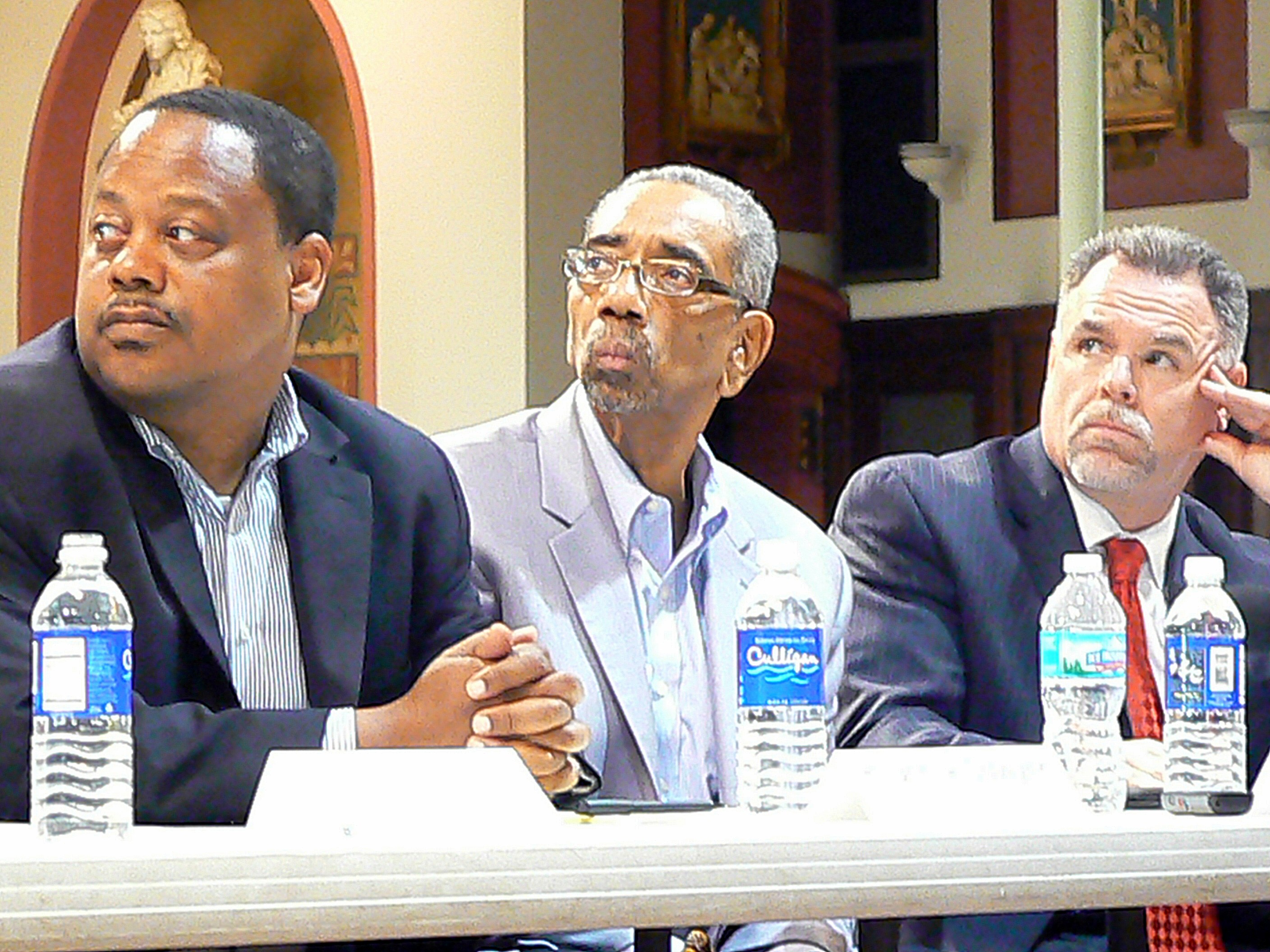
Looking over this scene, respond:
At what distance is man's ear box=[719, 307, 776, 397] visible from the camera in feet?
9.99

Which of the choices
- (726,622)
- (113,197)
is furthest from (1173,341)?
(113,197)

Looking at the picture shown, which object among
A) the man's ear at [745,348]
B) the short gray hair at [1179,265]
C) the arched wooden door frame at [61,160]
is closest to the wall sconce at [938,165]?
the arched wooden door frame at [61,160]

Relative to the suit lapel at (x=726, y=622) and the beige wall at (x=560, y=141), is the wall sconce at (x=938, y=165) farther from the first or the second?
the suit lapel at (x=726, y=622)

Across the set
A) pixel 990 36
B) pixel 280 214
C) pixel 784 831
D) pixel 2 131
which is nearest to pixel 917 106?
pixel 990 36

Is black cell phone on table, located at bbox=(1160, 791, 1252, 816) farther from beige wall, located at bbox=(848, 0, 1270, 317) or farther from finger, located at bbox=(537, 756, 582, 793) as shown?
beige wall, located at bbox=(848, 0, 1270, 317)

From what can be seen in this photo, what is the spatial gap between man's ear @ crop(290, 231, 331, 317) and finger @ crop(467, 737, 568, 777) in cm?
58

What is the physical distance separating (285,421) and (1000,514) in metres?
0.89

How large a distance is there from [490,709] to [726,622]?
67 cm

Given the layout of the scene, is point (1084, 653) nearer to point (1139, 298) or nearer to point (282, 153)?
point (1139, 298)

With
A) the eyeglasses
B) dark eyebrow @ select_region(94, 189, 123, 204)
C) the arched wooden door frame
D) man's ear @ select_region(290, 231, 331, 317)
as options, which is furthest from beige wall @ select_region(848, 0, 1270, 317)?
dark eyebrow @ select_region(94, 189, 123, 204)

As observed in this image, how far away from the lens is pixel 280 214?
93.4 inches

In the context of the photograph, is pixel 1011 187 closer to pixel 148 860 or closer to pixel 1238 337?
pixel 1238 337

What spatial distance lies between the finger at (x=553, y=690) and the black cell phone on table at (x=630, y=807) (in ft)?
0.33

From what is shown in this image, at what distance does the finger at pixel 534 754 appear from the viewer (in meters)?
2.09
